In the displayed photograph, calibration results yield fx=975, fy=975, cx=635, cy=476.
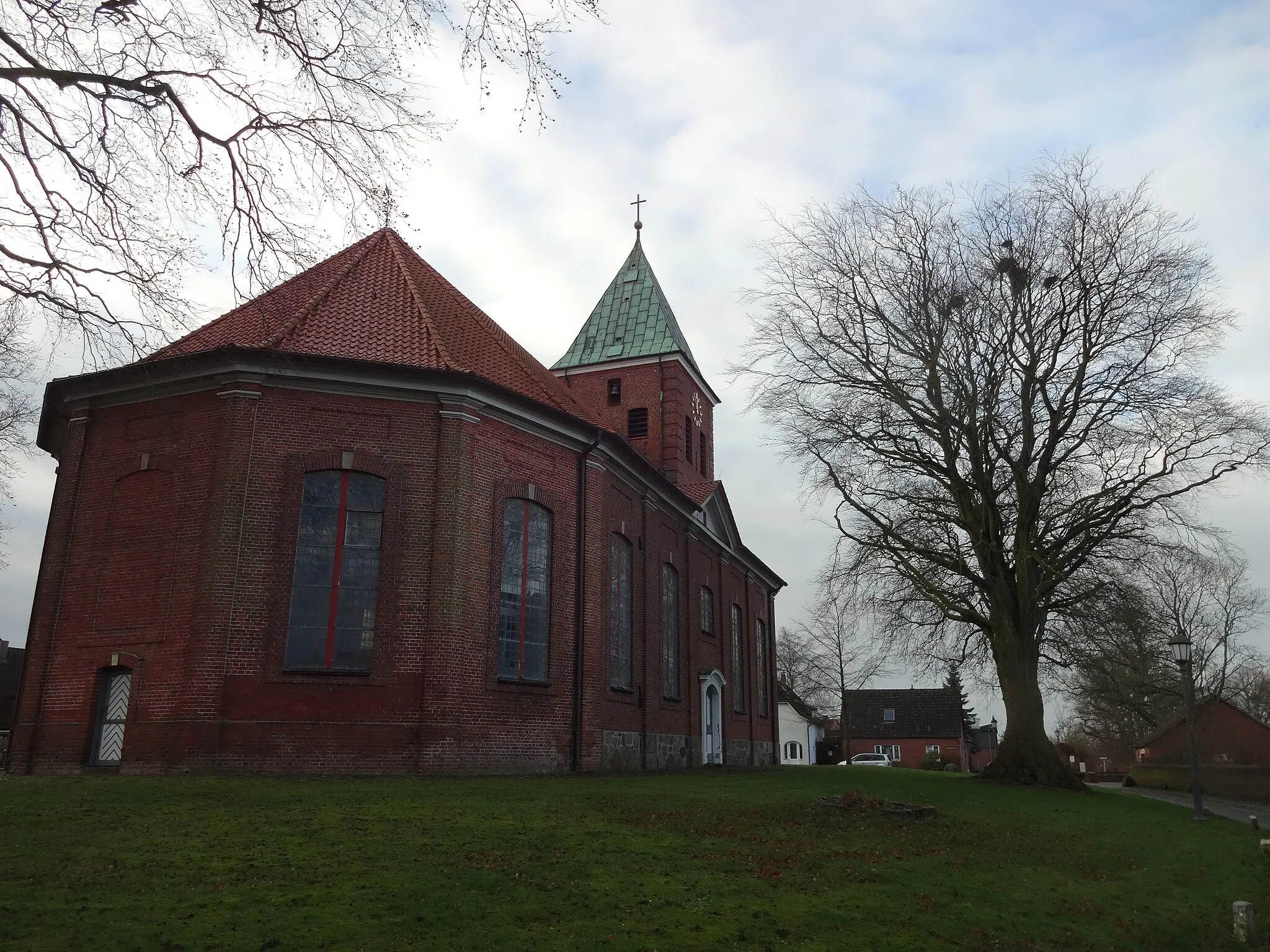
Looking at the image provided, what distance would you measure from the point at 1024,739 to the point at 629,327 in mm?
19522

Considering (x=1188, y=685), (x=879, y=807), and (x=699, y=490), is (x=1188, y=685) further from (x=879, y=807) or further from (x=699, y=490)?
(x=699, y=490)

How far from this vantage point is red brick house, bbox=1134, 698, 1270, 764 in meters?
35.8

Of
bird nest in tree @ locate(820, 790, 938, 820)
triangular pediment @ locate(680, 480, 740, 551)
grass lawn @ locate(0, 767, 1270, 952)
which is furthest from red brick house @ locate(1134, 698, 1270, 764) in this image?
bird nest in tree @ locate(820, 790, 938, 820)

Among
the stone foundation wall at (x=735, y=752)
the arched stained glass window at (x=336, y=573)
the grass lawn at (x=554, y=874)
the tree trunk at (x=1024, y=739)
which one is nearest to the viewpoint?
the grass lawn at (x=554, y=874)

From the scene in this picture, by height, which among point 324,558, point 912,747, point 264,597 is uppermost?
point 324,558

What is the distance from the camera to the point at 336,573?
17.4m

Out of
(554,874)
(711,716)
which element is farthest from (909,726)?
(554,874)

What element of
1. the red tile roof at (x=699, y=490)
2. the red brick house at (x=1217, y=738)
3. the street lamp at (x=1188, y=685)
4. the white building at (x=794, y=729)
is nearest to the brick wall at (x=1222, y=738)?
the red brick house at (x=1217, y=738)

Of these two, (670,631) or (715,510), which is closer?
(670,631)

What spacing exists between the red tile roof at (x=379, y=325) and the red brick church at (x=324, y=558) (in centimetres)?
8

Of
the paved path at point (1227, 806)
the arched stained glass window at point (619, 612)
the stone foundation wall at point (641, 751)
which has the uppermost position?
the arched stained glass window at point (619, 612)

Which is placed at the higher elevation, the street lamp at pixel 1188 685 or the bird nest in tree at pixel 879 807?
the street lamp at pixel 1188 685

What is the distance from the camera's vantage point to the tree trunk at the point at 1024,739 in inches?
881

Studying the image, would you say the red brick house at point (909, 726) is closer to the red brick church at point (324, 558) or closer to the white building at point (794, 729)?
the white building at point (794, 729)
